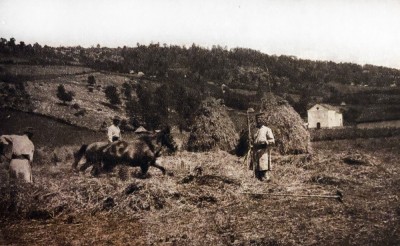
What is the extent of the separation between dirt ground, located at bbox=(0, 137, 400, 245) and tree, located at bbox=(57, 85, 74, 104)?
31.0 metres

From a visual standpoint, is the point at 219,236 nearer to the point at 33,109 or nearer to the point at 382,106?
the point at 33,109

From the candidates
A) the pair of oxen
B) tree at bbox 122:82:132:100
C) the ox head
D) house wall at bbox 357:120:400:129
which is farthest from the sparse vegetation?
tree at bbox 122:82:132:100

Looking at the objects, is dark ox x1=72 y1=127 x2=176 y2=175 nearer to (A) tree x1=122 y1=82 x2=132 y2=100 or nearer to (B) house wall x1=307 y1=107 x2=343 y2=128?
(A) tree x1=122 y1=82 x2=132 y2=100

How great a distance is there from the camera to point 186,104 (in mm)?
49219

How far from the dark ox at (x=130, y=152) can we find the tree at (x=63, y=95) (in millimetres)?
29497

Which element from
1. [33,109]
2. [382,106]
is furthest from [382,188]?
[382,106]

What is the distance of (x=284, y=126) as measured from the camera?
16672 mm

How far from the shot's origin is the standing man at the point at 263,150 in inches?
410

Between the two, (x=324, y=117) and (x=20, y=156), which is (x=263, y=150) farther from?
(x=324, y=117)

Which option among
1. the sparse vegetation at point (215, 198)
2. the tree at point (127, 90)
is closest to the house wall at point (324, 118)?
the tree at point (127, 90)

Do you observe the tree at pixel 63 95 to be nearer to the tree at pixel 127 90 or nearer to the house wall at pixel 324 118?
the tree at pixel 127 90

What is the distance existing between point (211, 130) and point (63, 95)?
88.8 ft

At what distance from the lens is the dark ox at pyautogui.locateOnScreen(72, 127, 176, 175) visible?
1088cm

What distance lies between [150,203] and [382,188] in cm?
544
